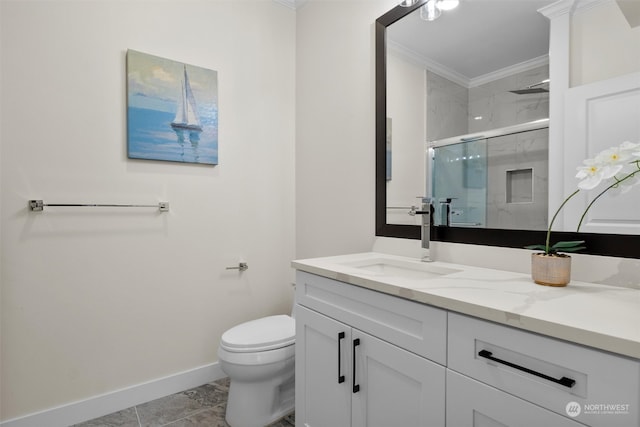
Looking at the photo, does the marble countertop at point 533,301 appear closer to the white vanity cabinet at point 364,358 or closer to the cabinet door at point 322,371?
the white vanity cabinet at point 364,358

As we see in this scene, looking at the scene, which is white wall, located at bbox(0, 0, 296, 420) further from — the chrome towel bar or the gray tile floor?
the gray tile floor

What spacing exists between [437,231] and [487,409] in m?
0.84

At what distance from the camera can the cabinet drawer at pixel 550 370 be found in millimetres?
610

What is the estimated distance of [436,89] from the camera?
1.55m

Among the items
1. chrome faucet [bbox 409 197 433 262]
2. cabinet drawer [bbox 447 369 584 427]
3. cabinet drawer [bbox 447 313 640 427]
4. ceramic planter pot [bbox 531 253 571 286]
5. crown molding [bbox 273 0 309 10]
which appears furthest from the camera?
crown molding [bbox 273 0 309 10]

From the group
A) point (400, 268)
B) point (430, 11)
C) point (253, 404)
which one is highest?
point (430, 11)

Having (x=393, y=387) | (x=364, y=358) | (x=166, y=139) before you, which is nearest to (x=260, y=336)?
(x=364, y=358)

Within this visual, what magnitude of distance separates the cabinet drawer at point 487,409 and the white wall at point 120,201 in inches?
63.0

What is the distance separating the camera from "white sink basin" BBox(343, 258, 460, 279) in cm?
136

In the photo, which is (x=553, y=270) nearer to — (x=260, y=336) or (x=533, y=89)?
(x=533, y=89)

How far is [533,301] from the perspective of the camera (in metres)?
0.84

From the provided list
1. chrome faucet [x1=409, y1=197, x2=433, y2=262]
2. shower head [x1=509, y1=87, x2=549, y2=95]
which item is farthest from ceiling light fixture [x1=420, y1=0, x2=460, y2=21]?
chrome faucet [x1=409, y1=197, x2=433, y2=262]

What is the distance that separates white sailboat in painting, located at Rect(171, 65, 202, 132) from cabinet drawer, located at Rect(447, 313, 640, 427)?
1750 millimetres

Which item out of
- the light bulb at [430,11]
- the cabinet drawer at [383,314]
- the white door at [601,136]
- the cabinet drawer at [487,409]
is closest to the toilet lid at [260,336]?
the cabinet drawer at [383,314]
